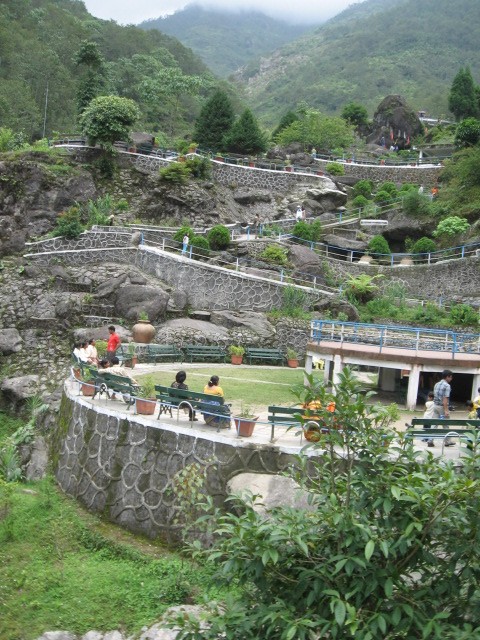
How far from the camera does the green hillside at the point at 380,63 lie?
94.9 meters

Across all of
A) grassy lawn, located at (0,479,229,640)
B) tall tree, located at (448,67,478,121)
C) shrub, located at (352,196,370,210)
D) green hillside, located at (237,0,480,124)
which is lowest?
grassy lawn, located at (0,479,229,640)

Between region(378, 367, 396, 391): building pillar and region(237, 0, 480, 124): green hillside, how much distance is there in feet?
217

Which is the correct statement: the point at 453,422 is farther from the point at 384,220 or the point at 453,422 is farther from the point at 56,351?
the point at 384,220

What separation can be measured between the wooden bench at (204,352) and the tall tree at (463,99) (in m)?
40.1

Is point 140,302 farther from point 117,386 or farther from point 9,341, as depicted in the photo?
point 117,386

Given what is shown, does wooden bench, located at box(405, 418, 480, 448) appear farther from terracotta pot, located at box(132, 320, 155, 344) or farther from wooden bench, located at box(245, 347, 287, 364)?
terracotta pot, located at box(132, 320, 155, 344)

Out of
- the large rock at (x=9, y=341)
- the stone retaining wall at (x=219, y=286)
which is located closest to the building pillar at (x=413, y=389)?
the stone retaining wall at (x=219, y=286)

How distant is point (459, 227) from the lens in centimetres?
3200

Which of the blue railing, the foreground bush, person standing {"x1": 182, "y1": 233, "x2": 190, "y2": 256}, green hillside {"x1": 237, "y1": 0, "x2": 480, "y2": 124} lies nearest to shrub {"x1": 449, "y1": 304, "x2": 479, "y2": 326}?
the blue railing

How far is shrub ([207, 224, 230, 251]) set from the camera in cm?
2962

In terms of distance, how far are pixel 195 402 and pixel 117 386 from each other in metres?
2.24

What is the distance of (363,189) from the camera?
4109 cm

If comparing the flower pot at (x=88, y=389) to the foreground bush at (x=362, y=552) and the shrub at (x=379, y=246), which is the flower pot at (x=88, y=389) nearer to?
the foreground bush at (x=362, y=552)

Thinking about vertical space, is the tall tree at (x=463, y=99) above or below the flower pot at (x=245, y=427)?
above
